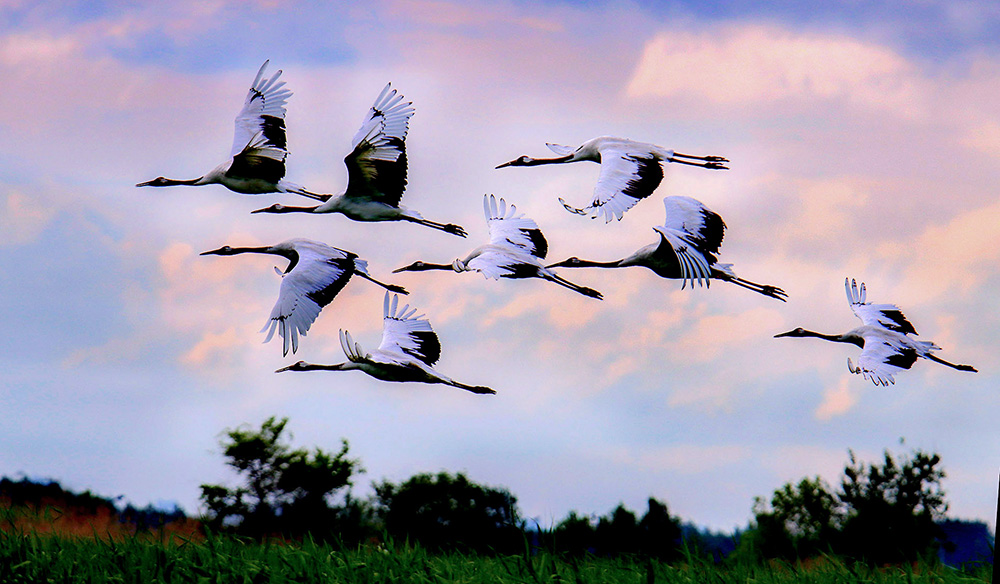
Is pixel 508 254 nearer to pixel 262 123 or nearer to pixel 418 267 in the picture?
pixel 418 267

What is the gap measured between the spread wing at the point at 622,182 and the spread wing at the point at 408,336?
2.27 m

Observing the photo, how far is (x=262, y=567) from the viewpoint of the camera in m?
7.30

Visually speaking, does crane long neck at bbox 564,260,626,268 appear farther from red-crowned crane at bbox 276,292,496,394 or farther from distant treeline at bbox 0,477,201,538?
distant treeline at bbox 0,477,201,538

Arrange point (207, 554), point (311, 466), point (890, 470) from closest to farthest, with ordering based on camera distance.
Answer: point (207, 554) → point (311, 466) → point (890, 470)

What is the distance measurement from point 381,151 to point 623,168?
208cm

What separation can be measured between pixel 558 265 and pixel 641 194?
2.30m

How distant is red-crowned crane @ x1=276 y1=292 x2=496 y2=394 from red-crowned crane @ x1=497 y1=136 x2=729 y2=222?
192cm

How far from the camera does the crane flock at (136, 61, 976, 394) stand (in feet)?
24.5

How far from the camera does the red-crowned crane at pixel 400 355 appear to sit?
25.5ft

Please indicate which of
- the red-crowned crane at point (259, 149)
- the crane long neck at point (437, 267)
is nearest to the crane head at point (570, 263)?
the crane long neck at point (437, 267)

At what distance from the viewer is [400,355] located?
8.20 meters

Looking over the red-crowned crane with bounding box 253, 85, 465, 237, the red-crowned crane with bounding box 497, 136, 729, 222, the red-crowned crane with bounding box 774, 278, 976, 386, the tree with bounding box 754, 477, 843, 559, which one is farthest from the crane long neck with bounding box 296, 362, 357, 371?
the tree with bounding box 754, 477, 843, 559

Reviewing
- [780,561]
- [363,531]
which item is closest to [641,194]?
[780,561]

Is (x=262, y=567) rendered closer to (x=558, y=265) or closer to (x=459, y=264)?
(x=459, y=264)
